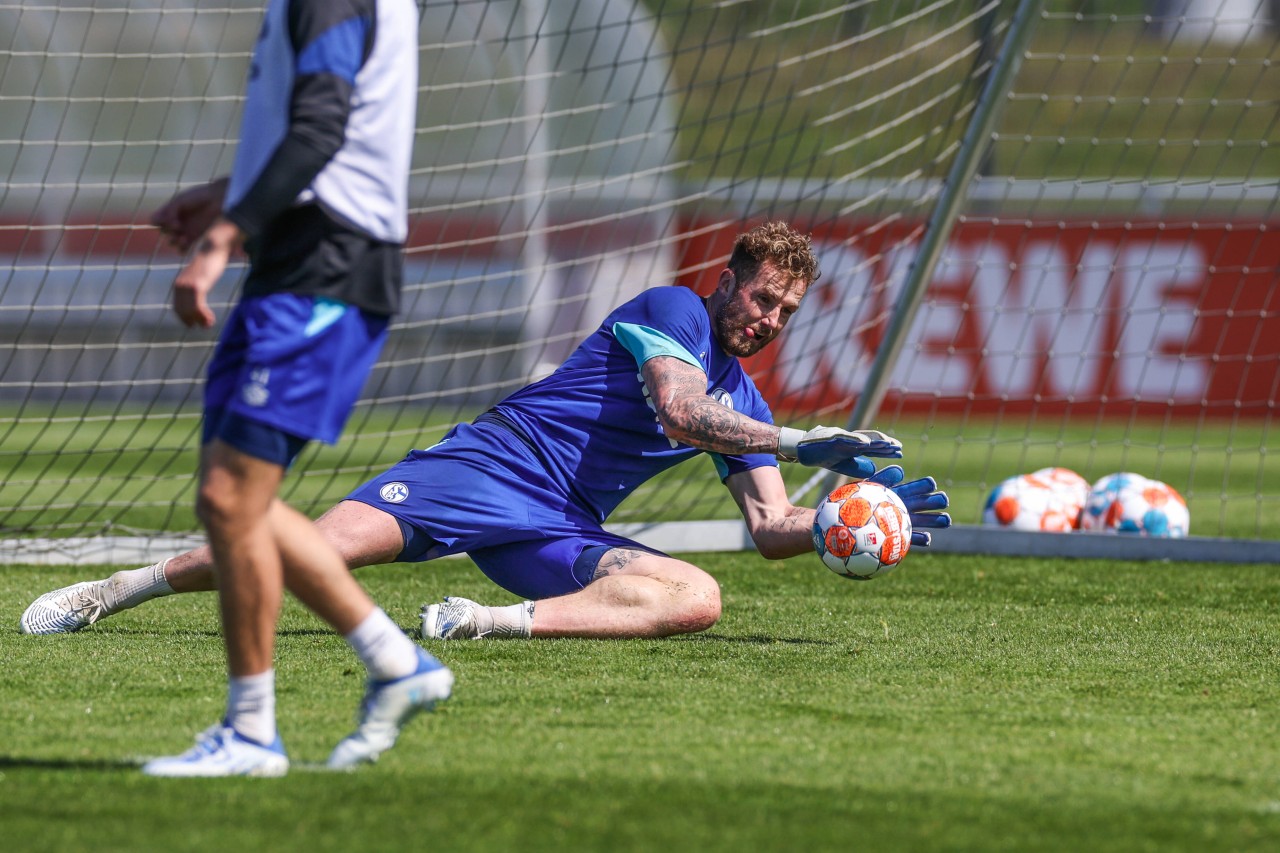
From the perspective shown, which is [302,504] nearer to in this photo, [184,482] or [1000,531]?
[184,482]

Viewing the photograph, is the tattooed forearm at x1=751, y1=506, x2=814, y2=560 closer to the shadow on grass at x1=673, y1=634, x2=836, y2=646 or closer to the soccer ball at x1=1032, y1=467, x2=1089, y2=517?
the shadow on grass at x1=673, y1=634, x2=836, y2=646

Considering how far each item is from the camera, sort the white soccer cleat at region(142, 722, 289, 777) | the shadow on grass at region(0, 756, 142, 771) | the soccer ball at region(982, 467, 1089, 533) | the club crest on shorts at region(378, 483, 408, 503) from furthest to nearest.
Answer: the soccer ball at region(982, 467, 1089, 533)
the club crest on shorts at region(378, 483, 408, 503)
the shadow on grass at region(0, 756, 142, 771)
the white soccer cleat at region(142, 722, 289, 777)

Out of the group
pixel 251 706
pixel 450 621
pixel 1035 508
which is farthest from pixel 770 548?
pixel 1035 508

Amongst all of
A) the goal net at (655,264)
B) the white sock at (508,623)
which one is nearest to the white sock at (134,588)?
the white sock at (508,623)

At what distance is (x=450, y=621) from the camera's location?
14.8 ft

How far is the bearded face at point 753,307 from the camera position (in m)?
4.57

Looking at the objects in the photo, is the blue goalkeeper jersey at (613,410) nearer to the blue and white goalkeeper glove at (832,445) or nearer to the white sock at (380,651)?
the blue and white goalkeeper glove at (832,445)

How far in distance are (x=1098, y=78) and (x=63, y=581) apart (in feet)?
53.7

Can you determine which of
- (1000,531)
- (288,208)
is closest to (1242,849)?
(288,208)

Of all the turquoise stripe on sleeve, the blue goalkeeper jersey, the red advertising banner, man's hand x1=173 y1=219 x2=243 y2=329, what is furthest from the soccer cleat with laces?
the red advertising banner

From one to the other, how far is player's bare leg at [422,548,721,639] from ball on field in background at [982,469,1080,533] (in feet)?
9.87

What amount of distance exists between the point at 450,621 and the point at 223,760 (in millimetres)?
1663

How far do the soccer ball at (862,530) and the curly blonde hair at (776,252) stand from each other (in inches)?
26.0

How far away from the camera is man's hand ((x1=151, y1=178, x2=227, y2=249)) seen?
293 centimetres
